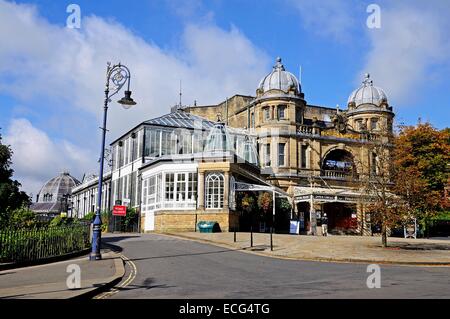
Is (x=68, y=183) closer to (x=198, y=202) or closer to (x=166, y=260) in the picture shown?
(x=198, y=202)

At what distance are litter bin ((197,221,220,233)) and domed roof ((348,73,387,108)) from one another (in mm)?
27651

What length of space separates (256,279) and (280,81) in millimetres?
35554

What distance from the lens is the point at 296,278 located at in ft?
42.0

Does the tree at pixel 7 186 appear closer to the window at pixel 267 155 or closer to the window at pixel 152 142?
the window at pixel 152 142

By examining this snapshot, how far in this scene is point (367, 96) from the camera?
172 feet

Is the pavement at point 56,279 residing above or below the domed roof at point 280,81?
below

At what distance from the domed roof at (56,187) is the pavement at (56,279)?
79.2m

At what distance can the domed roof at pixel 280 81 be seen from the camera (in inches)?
1811

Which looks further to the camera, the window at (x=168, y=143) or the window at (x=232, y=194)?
the window at (x=168, y=143)

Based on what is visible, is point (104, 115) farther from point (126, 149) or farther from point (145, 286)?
point (126, 149)

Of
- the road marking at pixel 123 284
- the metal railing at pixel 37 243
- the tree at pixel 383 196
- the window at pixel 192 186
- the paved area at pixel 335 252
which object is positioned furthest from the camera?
the window at pixel 192 186

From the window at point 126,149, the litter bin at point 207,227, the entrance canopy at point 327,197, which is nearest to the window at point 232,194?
the litter bin at point 207,227

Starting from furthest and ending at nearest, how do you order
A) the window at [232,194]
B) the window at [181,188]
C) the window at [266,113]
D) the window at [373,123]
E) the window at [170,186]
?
the window at [373,123], the window at [266,113], the window at [170,186], the window at [181,188], the window at [232,194]
